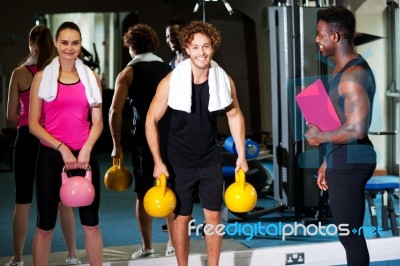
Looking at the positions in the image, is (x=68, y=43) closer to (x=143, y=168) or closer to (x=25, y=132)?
(x=25, y=132)

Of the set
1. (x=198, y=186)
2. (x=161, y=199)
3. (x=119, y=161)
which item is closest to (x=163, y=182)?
(x=161, y=199)

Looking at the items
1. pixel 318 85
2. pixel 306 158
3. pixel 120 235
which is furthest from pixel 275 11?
pixel 120 235

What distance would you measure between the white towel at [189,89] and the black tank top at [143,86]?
581 mm

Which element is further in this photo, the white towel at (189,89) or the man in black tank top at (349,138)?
the white towel at (189,89)

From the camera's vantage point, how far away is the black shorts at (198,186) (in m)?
3.59

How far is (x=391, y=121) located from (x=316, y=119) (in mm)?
Answer: 4234

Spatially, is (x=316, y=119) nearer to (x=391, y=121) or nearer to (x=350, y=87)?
A: (x=350, y=87)

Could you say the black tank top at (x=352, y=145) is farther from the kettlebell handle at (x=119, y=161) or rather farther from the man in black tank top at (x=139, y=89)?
the kettlebell handle at (x=119, y=161)

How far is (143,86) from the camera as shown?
4.07 meters

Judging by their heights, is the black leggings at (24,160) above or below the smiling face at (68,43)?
below

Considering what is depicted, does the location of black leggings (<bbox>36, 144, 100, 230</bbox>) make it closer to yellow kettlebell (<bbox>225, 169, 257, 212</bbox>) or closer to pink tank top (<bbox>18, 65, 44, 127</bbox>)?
pink tank top (<bbox>18, 65, 44, 127</bbox>)

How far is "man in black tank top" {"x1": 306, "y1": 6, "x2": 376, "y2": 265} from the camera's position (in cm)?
329

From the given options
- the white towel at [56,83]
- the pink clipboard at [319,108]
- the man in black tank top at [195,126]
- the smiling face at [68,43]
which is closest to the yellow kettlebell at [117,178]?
the man in black tank top at [195,126]

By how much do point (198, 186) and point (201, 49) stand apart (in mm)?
714
